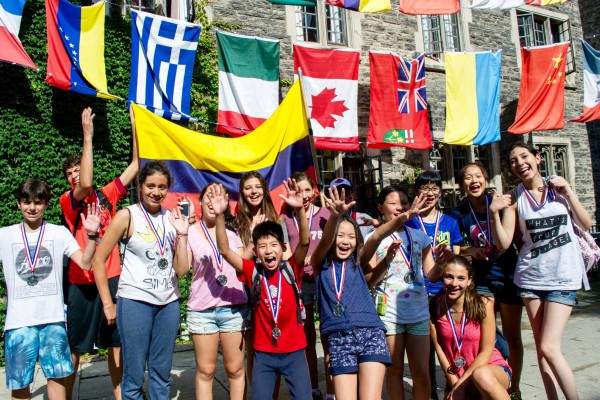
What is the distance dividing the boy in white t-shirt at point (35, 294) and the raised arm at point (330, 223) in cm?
147

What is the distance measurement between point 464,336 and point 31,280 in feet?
9.61

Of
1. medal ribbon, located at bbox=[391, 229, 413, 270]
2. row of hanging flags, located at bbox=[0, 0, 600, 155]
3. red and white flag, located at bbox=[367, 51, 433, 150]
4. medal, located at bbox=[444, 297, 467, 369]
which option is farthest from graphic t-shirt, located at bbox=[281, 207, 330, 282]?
red and white flag, located at bbox=[367, 51, 433, 150]

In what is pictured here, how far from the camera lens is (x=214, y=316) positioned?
3389 millimetres

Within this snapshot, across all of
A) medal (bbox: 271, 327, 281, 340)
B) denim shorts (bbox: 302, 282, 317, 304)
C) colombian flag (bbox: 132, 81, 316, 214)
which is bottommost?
medal (bbox: 271, 327, 281, 340)

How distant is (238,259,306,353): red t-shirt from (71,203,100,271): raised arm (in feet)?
3.32

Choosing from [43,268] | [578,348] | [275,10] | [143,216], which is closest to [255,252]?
[143,216]

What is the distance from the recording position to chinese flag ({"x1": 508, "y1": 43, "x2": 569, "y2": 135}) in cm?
934

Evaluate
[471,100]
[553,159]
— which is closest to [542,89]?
[471,100]

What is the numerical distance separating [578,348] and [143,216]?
5130 millimetres

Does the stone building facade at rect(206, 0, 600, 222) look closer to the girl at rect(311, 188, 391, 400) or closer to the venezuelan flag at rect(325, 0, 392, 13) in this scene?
the venezuelan flag at rect(325, 0, 392, 13)

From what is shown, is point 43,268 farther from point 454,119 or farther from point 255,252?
point 454,119

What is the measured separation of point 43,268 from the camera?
327 centimetres

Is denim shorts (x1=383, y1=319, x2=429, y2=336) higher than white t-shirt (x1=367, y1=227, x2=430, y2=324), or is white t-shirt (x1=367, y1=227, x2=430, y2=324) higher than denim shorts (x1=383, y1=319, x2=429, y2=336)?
white t-shirt (x1=367, y1=227, x2=430, y2=324)

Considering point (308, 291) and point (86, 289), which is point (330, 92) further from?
point (86, 289)
